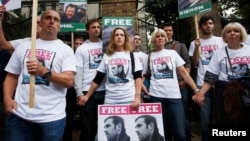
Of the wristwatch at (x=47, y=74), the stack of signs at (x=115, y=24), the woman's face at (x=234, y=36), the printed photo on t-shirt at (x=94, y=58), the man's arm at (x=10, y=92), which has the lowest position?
the man's arm at (x=10, y=92)

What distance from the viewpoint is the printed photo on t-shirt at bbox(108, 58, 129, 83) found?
4.10 meters

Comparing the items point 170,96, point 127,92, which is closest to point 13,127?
point 127,92

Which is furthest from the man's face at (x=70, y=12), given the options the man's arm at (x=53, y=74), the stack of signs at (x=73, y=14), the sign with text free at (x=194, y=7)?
the man's arm at (x=53, y=74)

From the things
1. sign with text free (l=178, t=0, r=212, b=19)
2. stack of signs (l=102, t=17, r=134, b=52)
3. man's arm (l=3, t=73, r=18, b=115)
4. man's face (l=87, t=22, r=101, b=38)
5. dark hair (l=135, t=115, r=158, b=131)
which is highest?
sign with text free (l=178, t=0, r=212, b=19)

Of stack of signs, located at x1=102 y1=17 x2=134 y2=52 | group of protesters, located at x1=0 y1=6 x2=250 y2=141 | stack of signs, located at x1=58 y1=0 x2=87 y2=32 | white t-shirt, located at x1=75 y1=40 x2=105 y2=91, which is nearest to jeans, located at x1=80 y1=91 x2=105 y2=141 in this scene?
group of protesters, located at x1=0 y1=6 x2=250 y2=141

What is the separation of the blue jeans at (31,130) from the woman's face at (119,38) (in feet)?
5.49

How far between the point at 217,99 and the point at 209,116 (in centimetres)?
71

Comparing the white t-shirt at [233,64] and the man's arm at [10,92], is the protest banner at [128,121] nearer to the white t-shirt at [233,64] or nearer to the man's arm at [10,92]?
the white t-shirt at [233,64]

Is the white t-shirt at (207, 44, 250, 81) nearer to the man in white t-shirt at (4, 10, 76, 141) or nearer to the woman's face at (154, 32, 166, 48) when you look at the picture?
the woman's face at (154, 32, 166, 48)

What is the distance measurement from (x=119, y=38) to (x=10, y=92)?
171cm

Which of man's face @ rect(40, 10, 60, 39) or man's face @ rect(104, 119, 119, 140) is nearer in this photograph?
man's face @ rect(40, 10, 60, 39)

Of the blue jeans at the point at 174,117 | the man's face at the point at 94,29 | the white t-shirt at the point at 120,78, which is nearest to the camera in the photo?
the white t-shirt at the point at 120,78

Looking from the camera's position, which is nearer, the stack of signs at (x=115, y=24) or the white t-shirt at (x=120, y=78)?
the white t-shirt at (x=120, y=78)

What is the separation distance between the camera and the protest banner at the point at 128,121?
12.4ft
